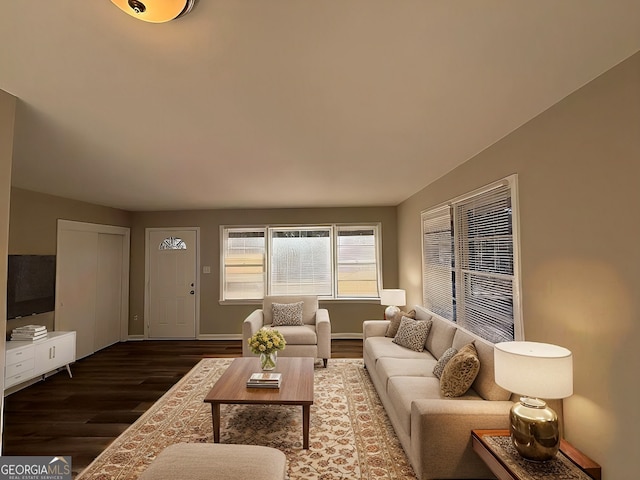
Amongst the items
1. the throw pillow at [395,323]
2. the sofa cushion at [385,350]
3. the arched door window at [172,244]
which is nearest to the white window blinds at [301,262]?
the arched door window at [172,244]

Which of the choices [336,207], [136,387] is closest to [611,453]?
[136,387]

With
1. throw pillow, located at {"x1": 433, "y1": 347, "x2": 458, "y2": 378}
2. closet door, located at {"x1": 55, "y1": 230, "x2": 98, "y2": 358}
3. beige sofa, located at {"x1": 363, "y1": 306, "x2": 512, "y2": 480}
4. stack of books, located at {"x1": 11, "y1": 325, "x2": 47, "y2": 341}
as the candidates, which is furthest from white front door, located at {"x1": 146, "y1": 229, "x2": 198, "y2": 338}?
throw pillow, located at {"x1": 433, "y1": 347, "x2": 458, "y2": 378}

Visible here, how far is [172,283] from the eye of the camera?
19.3 feet

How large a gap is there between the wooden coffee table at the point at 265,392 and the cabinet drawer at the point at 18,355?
224 centimetres

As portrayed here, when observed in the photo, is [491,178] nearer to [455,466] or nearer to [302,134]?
[302,134]

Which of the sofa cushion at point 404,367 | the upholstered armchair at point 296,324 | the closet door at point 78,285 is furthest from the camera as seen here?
the closet door at point 78,285

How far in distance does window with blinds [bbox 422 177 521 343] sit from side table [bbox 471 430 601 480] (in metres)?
0.79

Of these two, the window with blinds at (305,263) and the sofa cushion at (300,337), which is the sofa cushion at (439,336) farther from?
the window with blinds at (305,263)

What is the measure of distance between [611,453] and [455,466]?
2.67 ft

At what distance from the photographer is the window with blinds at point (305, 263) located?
5848mm

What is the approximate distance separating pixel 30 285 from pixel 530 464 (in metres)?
5.24

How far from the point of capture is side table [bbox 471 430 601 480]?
1.58 m

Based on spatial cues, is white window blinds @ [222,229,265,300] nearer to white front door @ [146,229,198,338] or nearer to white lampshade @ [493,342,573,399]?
white front door @ [146,229,198,338]

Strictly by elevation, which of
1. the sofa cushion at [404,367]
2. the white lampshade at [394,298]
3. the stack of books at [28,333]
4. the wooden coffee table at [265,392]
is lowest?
the wooden coffee table at [265,392]
